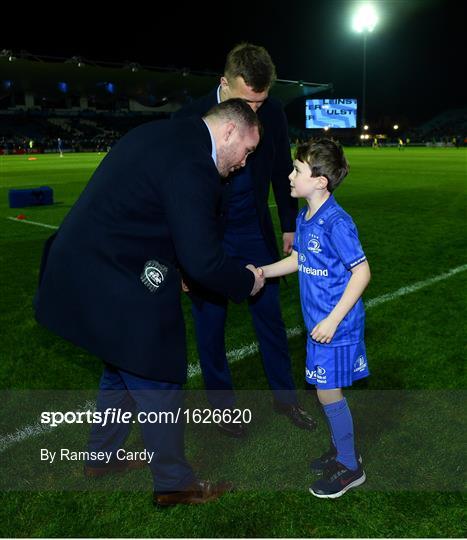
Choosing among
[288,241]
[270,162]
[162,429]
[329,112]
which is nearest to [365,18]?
[329,112]

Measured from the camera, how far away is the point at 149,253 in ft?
7.86

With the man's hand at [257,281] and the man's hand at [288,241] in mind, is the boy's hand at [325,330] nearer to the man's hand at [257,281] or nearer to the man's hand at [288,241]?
the man's hand at [257,281]

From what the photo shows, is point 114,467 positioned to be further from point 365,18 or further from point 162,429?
point 365,18

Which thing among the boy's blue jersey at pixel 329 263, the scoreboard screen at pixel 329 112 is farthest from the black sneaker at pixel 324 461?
the scoreboard screen at pixel 329 112

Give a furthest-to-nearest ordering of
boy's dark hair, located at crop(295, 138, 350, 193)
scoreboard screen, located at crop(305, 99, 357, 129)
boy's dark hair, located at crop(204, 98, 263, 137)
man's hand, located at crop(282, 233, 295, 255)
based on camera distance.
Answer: scoreboard screen, located at crop(305, 99, 357, 129) → man's hand, located at crop(282, 233, 295, 255) → boy's dark hair, located at crop(295, 138, 350, 193) → boy's dark hair, located at crop(204, 98, 263, 137)

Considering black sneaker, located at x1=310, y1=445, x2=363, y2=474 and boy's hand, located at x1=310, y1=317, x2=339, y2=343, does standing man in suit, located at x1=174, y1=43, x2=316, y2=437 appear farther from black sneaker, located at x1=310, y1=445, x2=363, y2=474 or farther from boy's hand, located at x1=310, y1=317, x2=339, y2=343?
boy's hand, located at x1=310, y1=317, x2=339, y2=343

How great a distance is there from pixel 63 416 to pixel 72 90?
55.8 meters

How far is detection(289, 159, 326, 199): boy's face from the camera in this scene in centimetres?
271

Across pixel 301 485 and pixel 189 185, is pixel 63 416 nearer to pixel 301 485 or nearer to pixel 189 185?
pixel 301 485

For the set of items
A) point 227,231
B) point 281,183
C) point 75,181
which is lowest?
point 75,181

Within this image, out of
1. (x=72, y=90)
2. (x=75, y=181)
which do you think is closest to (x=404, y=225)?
(x=75, y=181)

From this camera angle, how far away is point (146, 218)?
7.66 feet

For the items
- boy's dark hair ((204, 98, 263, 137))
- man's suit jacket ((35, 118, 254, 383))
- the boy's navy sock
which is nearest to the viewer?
man's suit jacket ((35, 118, 254, 383))

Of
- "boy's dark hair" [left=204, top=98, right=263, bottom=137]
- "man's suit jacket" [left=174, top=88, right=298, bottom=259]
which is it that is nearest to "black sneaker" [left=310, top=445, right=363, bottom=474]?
"man's suit jacket" [left=174, top=88, right=298, bottom=259]
